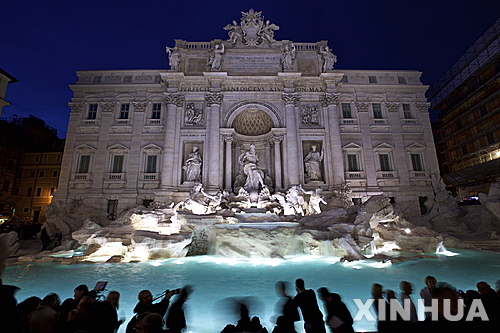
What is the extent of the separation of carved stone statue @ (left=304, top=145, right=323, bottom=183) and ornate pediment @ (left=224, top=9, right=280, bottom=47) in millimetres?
10686

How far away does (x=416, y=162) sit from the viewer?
21641mm

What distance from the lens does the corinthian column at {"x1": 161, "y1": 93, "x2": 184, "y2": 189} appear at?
1945 centimetres

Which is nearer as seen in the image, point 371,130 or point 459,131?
point 371,130

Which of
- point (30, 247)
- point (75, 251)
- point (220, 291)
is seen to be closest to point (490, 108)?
point (220, 291)

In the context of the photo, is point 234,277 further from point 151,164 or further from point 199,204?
point 151,164

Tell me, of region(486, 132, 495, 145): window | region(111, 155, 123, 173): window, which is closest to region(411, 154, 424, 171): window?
region(486, 132, 495, 145): window

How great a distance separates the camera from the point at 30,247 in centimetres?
1430

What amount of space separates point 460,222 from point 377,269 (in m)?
12.0

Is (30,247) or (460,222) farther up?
(460,222)

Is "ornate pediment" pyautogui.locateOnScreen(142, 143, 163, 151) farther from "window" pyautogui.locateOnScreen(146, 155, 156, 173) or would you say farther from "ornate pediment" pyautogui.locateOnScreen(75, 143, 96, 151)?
"ornate pediment" pyautogui.locateOnScreen(75, 143, 96, 151)

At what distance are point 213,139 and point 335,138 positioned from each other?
10.1 meters

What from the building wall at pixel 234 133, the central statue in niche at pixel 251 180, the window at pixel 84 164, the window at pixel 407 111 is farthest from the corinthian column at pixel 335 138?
the window at pixel 84 164

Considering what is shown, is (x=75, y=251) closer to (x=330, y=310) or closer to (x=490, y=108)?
(x=330, y=310)

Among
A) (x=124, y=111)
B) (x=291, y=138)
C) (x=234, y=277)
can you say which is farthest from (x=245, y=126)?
(x=234, y=277)
